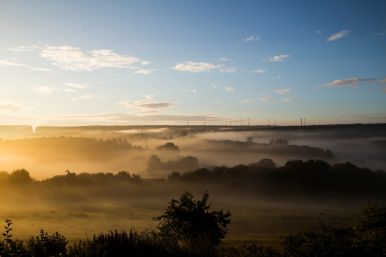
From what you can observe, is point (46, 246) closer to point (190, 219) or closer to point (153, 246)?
point (153, 246)

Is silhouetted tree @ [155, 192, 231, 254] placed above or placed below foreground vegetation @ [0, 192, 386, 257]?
below

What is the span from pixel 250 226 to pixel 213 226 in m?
143

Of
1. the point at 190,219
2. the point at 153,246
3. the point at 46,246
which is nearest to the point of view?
the point at 153,246

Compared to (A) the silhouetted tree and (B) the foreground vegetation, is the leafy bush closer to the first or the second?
(B) the foreground vegetation

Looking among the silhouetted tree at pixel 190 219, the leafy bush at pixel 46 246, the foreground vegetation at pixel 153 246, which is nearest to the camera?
the foreground vegetation at pixel 153 246

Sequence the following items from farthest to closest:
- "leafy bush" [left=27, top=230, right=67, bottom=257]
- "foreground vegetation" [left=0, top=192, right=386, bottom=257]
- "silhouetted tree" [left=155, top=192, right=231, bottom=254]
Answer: "silhouetted tree" [left=155, top=192, right=231, bottom=254], "leafy bush" [left=27, top=230, right=67, bottom=257], "foreground vegetation" [left=0, top=192, right=386, bottom=257]

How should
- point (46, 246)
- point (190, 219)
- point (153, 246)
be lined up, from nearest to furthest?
point (153, 246), point (46, 246), point (190, 219)

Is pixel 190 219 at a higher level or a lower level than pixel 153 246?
lower

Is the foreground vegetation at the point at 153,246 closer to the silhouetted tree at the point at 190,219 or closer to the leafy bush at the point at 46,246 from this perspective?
the leafy bush at the point at 46,246

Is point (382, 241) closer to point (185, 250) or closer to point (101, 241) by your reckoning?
point (185, 250)

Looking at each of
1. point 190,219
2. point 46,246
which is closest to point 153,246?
point 46,246

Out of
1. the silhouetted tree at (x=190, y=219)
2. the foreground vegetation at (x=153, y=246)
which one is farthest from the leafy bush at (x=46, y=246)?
the silhouetted tree at (x=190, y=219)

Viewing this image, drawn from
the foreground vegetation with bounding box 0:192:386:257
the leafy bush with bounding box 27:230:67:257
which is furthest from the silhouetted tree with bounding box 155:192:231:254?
the leafy bush with bounding box 27:230:67:257

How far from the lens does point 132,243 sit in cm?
1978
